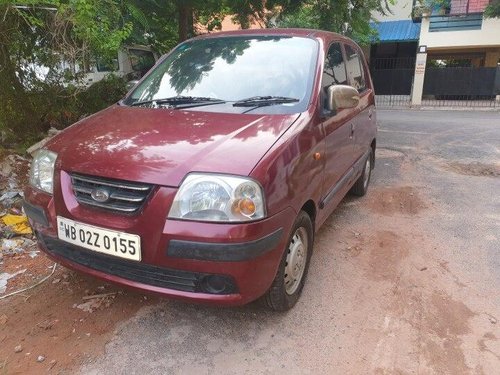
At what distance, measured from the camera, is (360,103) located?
164 inches

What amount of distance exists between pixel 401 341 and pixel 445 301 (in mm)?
631

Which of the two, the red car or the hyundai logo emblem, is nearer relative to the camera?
the red car

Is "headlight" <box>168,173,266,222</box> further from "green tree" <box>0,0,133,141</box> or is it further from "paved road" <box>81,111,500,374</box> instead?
"green tree" <box>0,0,133,141</box>

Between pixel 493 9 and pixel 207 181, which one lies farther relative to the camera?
pixel 493 9

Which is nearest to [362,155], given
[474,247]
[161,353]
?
[474,247]

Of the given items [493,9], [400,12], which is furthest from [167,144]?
[400,12]

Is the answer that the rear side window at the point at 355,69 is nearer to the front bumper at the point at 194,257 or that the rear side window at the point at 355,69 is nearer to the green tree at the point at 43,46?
the front bumper at the point at 194,257

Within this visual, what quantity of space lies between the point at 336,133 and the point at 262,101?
0.70 metres

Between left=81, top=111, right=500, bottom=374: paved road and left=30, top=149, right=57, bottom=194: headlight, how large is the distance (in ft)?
3.22

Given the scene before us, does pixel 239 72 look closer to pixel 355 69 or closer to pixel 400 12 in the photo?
pixel 355 69

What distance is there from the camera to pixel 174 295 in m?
2.24

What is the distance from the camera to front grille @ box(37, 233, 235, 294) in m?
Result: 2.23

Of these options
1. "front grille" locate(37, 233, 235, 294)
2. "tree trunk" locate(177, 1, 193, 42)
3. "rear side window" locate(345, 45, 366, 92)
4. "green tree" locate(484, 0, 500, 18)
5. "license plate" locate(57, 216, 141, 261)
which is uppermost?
"green tree" locate(484, 0, 500, 18)

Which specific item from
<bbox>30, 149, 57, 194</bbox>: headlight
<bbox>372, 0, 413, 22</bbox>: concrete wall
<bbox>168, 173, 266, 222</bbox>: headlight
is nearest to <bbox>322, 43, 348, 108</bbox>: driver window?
<bbox>168, 173, 266, 222</bbox>: headlight
